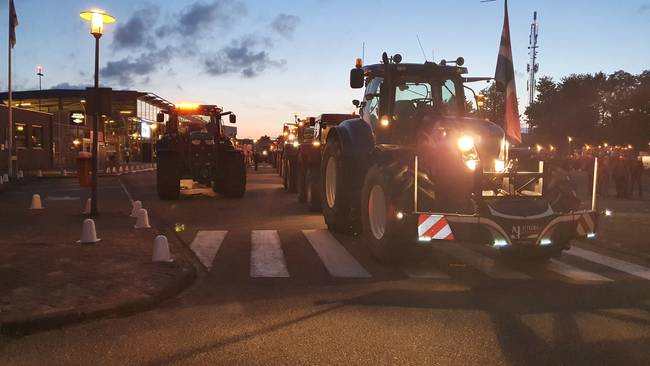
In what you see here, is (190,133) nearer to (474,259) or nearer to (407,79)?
(407,79)

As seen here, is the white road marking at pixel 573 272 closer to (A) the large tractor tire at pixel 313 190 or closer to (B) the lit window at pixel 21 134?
(A) the large tractor tire at pixel 313 190

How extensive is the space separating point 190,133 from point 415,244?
505 inches

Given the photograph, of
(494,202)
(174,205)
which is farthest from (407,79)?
(174,205)

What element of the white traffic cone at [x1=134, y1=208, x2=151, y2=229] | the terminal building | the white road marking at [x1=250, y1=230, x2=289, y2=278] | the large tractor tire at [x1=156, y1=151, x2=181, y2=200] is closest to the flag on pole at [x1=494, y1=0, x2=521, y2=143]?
the white road marking at [x1=250, y1=230, x2=289, y2=278]

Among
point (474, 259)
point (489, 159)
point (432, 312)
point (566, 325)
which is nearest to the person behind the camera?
point (566, 325)

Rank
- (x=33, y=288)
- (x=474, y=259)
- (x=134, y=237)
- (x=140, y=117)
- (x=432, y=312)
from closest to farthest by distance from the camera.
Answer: (x=432, y=312) → (x=33, y=288) → (x=474, y=259) → (x=134, y=237) → (x=140, y=117)

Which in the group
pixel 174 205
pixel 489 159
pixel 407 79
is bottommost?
pixel 174 205

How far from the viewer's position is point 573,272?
807 centimetres

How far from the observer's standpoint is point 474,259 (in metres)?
9.00

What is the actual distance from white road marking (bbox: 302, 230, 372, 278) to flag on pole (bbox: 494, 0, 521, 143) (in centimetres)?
292

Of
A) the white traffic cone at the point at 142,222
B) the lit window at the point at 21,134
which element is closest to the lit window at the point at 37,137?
the lit window at the point at 21,134

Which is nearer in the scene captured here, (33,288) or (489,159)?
(33,288)

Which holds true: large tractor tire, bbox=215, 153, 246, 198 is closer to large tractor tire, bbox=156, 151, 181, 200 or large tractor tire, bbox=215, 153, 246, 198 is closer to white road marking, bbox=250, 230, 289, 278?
large tractor tire, bbox=156, 151, 181, 200

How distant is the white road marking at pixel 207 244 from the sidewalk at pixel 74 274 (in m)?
0.32
